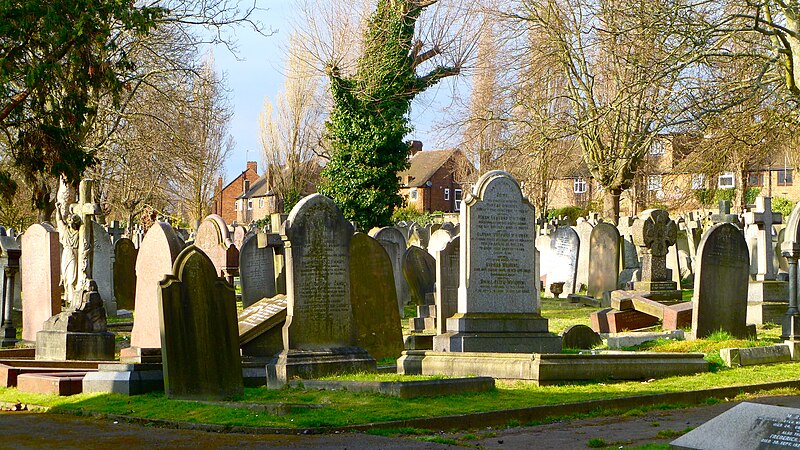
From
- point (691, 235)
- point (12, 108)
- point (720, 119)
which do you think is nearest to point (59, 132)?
point (12, 108)

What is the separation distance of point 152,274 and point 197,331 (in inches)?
137

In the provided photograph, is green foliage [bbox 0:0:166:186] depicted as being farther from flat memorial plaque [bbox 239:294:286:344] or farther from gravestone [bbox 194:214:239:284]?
flat memorial plaque [bbox 239:294:286:344]

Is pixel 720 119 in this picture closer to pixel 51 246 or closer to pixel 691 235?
pixel 691 235

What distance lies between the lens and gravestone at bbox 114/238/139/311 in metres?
25.3

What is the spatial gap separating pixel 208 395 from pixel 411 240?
23.8 m

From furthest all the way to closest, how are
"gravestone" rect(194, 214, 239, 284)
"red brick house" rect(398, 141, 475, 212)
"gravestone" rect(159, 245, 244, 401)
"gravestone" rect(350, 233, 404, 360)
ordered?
"red brick house" rect(398, 141, 475, 212), "gravestone" rect(194, 214, 239, 284), "gravestone" rect(350, 233, 404, 360), "gravestone" rect(159, 245, 244, 401)

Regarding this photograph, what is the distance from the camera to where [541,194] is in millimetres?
52000

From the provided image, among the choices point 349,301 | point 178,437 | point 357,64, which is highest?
point 357,64

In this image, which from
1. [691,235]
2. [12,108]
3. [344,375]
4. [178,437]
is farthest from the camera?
[691,235]

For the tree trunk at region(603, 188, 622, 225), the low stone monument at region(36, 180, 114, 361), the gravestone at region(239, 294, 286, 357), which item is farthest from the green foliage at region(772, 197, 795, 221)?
the low stone monument at region(36, 180, 114, 361)

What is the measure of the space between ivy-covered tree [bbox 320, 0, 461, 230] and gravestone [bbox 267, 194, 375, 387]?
23.6 meters

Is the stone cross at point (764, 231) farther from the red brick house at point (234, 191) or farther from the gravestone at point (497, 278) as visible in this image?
the red brick house at point (234, 191)

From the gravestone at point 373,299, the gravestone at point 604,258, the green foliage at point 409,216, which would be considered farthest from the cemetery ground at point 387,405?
the green foliage at point 409,216

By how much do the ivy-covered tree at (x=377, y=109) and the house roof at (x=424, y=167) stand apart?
46.3 meters
